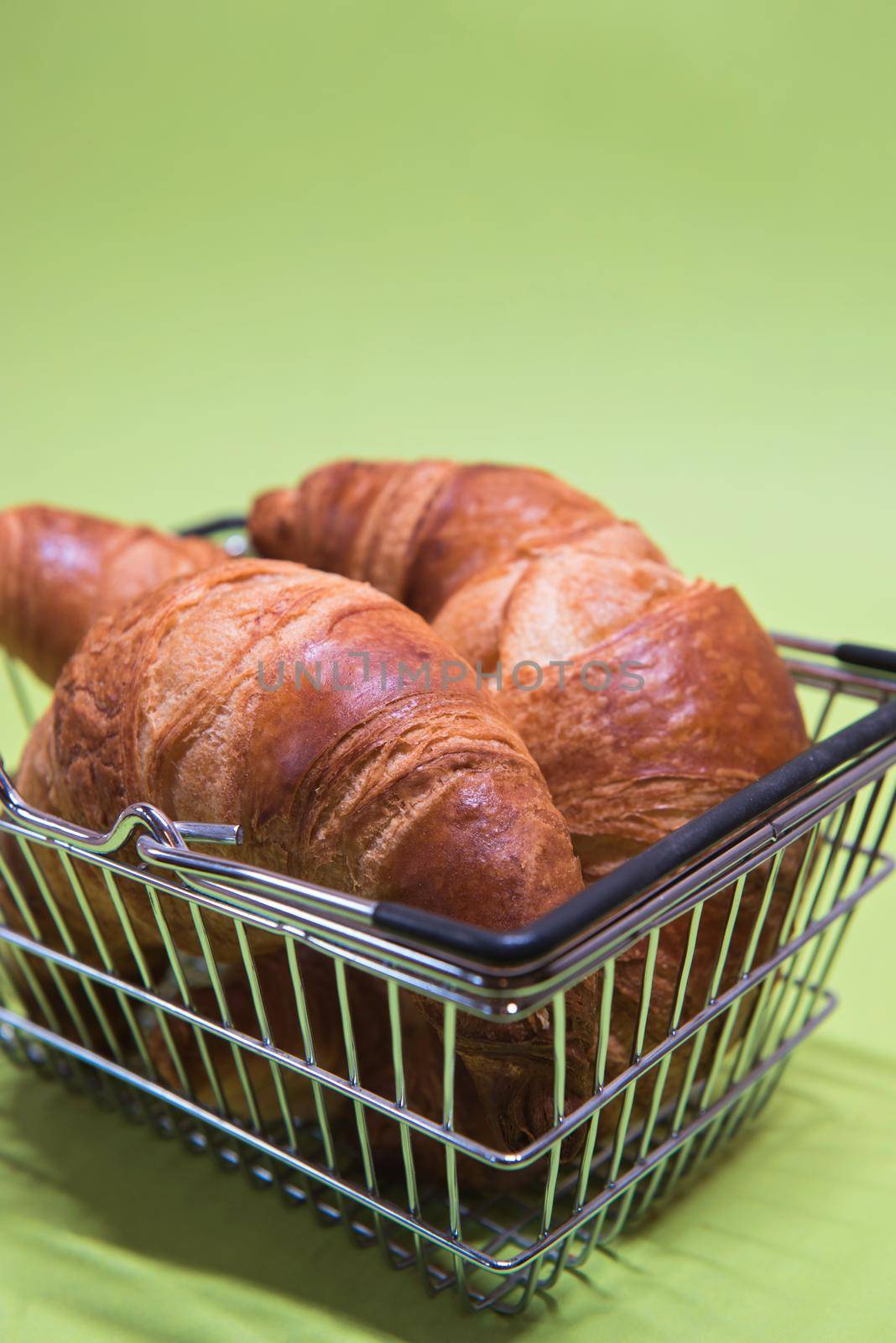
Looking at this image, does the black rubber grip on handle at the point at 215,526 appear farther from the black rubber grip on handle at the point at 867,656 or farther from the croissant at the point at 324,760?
the black rubber grip on handle at the point at 867,656

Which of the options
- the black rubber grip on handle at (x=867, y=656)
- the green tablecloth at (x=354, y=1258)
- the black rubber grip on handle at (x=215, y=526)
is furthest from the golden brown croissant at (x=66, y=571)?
the black rubber grip on handle at (x=867, y=656)

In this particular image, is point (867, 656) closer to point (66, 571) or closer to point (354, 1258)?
point (354, 1258)

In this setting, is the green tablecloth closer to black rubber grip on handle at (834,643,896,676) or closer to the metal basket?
the metal basket

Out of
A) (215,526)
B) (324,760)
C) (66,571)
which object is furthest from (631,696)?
(215,526)

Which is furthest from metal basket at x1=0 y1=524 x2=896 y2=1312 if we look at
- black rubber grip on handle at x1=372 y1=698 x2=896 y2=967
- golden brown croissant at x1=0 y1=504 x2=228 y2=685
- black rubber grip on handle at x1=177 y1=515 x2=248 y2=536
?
black rubber grip on handle at x1=177 y1=515 x2=248 y2=536

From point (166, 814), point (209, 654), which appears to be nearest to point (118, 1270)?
point (166, 814)

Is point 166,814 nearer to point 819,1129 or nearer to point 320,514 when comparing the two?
point 320,514
